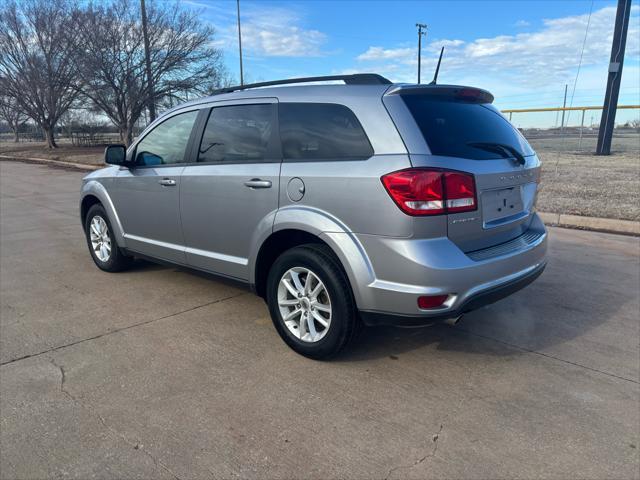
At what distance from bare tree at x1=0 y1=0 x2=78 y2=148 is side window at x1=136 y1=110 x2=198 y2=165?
24552mm

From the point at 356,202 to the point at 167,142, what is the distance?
235cm

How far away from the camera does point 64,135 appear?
5356 cm

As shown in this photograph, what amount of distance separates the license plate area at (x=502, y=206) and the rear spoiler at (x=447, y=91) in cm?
70

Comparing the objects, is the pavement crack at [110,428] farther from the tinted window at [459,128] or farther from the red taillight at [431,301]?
the tinted window at [459,128]

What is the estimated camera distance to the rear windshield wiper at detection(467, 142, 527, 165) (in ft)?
10.4

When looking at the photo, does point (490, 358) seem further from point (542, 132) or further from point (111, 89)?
point (542, 132)

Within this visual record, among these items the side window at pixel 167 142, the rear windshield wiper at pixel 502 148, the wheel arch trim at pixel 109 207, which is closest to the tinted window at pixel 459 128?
the rear windshield wiper at pixel 502 148

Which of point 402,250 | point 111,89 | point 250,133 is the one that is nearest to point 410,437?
point 402,250

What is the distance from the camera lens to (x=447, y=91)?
10.5 feet

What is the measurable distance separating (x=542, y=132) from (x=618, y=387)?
2757 centimetres

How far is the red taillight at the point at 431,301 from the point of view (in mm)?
2771

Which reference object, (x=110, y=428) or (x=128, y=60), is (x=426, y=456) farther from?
(x=128, y=60)

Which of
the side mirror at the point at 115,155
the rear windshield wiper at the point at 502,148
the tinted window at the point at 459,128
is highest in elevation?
the tinted window at the point at 459,128

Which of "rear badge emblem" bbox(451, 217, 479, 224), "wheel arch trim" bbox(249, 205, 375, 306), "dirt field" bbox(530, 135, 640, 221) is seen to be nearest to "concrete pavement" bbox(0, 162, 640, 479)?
"wheel arch trim" bbox(249, 205, 375, 306)
